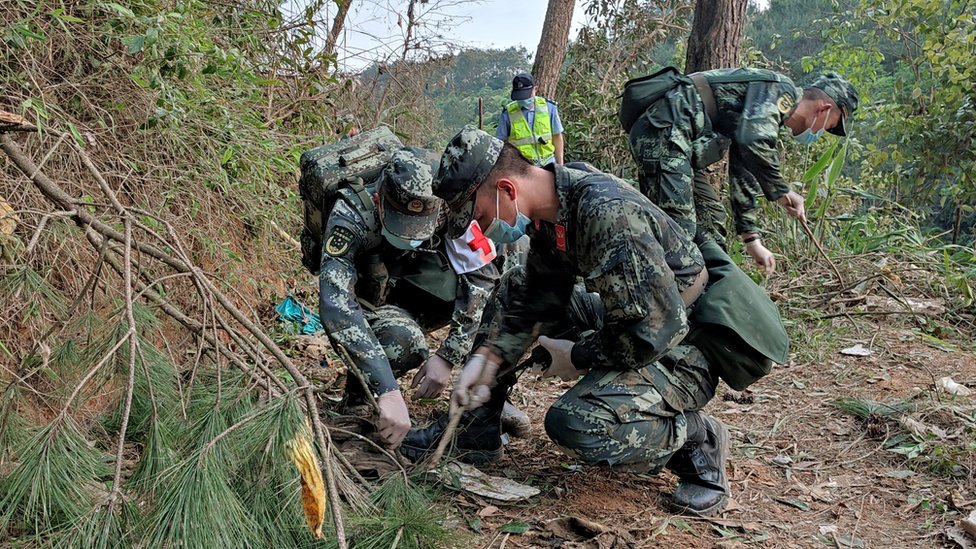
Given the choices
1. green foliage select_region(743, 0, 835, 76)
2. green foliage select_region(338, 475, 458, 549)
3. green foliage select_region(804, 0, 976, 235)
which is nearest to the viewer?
green foliage select_region(338, 475, 458, 549)

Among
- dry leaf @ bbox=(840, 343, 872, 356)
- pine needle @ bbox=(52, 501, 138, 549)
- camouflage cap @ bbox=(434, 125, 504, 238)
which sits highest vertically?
camouflage cap @ bbox=(434, 125, 504, 238)

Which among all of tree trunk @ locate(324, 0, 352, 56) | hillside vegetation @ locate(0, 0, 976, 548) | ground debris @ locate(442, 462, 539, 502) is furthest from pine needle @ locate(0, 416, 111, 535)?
tree trunk @ locate(324, 0, 352, 56)

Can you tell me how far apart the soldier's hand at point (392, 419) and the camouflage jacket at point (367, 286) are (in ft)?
0.15

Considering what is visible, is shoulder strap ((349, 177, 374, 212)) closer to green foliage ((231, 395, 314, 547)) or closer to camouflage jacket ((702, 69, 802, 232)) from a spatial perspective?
green foliage ((231, 395, 314, 547))

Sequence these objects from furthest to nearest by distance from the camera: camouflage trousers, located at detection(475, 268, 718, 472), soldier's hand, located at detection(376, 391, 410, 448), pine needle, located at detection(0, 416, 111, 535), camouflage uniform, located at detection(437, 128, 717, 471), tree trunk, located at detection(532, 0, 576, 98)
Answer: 1. tree trunk, located at detection(532, 0, 576, 98)
2. soldier's hand, located at detection(376, 391, 410, 448)
3. camouflage trousers, located at detection(475, 268, 718, 472)
4. camouflage uniform, located at detection(437, 128, 717, 471)
5. pine needle, located at detection(0, 416, 111, 535)

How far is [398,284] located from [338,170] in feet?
1.97

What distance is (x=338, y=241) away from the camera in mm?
2686

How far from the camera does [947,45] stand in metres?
6.38

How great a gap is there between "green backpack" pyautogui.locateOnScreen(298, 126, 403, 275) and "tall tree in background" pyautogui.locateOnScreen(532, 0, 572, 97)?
18.5ft

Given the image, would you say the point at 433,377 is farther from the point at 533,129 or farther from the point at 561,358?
the point at 533,129

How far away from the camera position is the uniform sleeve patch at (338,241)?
267cm

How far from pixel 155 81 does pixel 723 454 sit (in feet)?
8.16

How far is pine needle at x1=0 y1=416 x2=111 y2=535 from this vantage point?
68.0 inches

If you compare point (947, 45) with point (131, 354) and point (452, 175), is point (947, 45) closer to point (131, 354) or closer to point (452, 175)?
point (452, 175)
